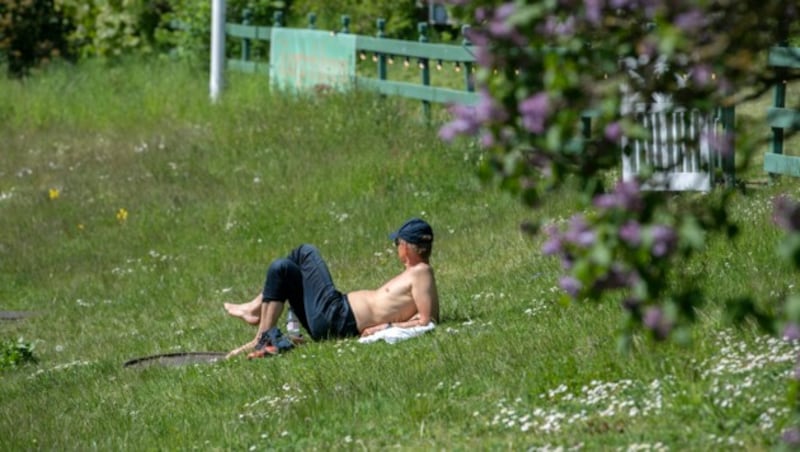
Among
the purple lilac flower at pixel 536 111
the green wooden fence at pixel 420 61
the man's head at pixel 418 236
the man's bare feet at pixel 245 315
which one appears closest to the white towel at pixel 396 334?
the man's head at pixel 418 236

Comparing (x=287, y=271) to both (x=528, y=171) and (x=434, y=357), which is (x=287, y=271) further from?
Answer: (x=528, y=171)

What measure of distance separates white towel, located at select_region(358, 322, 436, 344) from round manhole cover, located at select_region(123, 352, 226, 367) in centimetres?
118

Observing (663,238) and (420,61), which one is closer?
(663,238)

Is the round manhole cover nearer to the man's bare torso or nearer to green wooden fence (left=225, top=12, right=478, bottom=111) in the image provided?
the man's bare torso

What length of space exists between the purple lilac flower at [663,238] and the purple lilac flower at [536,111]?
0.36m

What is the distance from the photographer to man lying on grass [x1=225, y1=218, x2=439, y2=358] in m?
9.95

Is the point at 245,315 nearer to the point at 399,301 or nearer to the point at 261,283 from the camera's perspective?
the point at 399,301

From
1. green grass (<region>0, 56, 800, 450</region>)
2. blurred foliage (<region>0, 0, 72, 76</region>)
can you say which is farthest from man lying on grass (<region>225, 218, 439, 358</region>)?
blurred foliage (<region>0, 0, 72, 76</region>)

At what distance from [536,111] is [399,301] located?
613 cm

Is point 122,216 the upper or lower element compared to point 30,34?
lower

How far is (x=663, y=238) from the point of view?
385 cm

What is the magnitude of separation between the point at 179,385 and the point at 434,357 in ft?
5.33

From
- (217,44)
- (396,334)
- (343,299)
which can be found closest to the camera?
(396,334)

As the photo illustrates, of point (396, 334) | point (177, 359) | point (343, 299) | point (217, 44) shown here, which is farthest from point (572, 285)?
point (217, 44)
